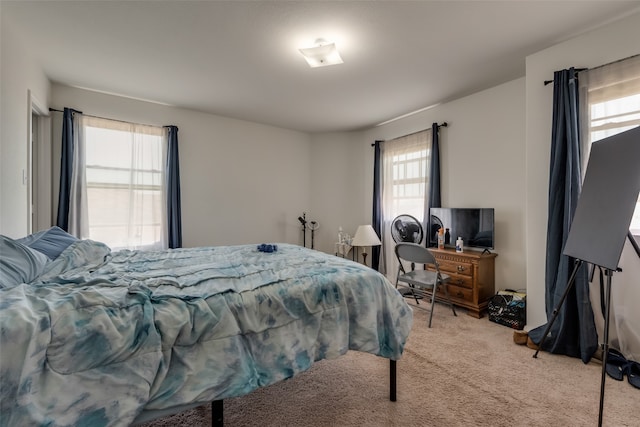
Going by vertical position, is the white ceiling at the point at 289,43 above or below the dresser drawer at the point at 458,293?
above

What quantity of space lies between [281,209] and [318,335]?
131 inches

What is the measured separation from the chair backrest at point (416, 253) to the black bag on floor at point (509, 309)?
73 centimetres

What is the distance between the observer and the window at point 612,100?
6.31ft

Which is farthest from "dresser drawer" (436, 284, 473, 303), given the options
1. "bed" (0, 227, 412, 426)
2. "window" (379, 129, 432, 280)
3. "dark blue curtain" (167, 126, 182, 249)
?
"dark blue curtain" (167, 126, 182, 249)

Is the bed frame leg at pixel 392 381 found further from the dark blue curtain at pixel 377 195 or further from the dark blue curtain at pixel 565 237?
the dark blue curtain at pixel 377 195

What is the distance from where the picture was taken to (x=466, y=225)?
308 centimetres

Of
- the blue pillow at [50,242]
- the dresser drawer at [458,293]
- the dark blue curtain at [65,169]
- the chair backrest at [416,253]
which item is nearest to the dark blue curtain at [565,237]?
the dresser drawer at [458,293]

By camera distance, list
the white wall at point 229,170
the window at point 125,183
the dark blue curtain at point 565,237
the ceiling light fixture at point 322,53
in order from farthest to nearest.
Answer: the white wall at point 229,170 → the window at point 125,183 → the ceiling light fixture at point 322,53 → the dark blue curtain at point 565,237

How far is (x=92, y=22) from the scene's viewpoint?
1965mm

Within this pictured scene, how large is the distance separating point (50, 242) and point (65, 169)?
69.1 inches

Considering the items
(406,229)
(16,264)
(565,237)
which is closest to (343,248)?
(406,229)

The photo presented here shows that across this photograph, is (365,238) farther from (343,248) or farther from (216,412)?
(216,412)

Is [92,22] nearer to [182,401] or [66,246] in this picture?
[66,246]

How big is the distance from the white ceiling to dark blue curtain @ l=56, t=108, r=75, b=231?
16.9 inches
